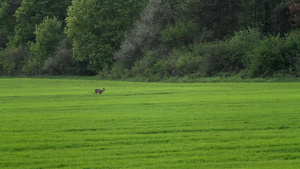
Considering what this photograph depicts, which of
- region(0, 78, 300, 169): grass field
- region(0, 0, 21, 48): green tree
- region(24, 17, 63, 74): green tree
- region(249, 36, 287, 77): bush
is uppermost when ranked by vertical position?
A: region(0, 0, 21, 48): green tree

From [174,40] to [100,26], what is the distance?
11113 mm

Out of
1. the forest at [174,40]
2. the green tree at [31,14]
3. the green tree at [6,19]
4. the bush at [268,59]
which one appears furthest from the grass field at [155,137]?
the green tree at [6,19]

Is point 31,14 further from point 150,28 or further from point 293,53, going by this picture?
point 293,53

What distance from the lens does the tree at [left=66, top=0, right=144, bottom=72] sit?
56.8m

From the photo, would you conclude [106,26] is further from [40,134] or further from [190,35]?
[40,134]

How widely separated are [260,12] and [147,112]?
1810 inches

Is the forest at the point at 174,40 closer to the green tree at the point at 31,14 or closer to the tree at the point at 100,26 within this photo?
the tree at the point at 100,26

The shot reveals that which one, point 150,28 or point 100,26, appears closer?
point 150,28

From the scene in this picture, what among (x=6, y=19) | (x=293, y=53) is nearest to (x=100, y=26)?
(x=293, y=53)

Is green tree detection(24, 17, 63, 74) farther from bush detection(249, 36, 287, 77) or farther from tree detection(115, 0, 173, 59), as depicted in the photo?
bush detection(249, 36, 287, 77)

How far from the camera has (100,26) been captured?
56.6 meters

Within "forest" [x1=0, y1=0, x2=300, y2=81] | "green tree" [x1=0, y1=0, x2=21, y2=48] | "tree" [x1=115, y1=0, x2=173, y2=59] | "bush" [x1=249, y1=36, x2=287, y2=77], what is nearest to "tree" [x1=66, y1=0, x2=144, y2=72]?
"forest" [x1=0, y1=0, x2=300, y2=81]

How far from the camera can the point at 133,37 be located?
53188 millimetres

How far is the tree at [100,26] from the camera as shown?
186ft
